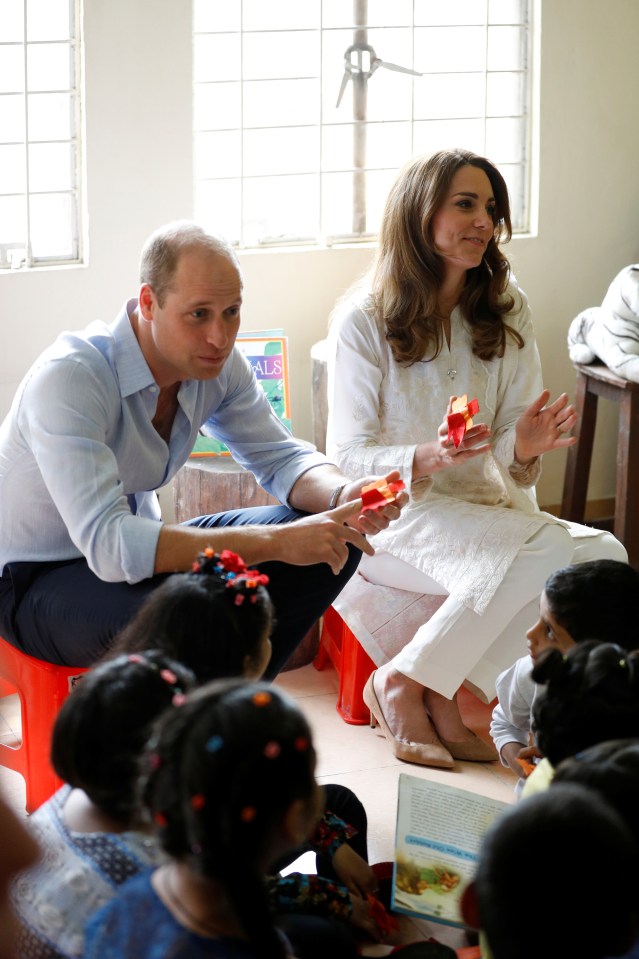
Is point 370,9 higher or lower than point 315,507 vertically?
higher

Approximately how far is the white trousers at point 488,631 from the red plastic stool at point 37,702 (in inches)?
35.7

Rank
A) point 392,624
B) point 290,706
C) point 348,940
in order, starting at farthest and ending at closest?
1. point 392,624
2. point 348,940
3. point 290,706

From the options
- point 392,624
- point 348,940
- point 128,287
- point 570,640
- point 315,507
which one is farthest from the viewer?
point 128,287

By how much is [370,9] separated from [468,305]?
4.70 ft

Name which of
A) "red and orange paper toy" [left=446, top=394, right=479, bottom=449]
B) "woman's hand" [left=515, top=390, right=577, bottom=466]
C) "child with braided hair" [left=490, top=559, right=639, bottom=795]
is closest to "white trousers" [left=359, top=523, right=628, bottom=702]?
"woman's hand" [left=515, top=390, right=577, bottom=466]

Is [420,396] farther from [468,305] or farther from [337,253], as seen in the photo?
[337,253]

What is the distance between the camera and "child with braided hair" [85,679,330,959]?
1.24 m

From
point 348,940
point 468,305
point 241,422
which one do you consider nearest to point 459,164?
point 468,305

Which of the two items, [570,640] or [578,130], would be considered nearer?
[570,640]

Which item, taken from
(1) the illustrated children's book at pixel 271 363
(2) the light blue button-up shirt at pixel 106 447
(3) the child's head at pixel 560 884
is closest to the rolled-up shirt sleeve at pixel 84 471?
(2) the light blue button-up shirt at pixel 106 447

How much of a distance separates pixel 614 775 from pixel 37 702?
1.45 meters

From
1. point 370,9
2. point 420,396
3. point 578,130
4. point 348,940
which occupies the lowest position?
point 348,940

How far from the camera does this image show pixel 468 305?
324cm

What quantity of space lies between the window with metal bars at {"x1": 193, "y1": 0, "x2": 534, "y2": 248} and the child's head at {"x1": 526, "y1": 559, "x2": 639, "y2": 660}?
2219 millimetres
